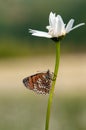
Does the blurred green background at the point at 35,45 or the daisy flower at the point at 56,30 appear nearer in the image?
the daisy flower at the point at 56,30

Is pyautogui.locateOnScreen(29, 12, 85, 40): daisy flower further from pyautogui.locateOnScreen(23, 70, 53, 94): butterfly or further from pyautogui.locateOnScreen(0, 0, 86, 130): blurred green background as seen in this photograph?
pyautogui.locateOnScreen(0, 0, 86, 130): blurred green background

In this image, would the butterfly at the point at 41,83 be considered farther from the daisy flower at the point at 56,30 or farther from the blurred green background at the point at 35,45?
the blurred green background at the point at 35,45

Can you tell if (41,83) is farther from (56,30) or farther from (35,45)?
(35,45)

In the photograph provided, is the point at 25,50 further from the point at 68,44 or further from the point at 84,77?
the point at 84,77

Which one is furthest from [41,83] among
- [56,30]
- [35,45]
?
[35,45]

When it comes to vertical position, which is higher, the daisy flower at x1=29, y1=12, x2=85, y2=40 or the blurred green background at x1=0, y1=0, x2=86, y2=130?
the blurred green background at x1=0, y1=0, x2=86, y2=130

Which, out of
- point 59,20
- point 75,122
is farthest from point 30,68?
point 59,20

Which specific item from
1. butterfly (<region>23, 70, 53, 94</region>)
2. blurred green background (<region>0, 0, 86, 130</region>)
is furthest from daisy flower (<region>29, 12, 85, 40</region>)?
blurred green background (<region>0, 0, 86, 130</region>)

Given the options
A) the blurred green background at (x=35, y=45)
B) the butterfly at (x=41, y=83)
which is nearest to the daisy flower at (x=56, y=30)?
the butterfly at (x=41, y=83)

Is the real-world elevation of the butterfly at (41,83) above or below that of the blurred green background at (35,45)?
below
